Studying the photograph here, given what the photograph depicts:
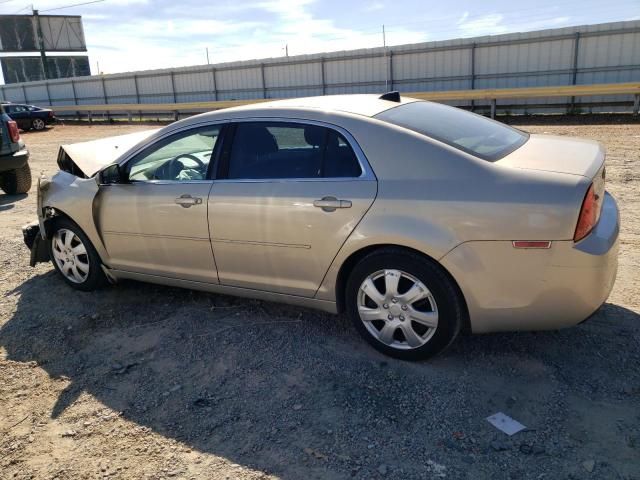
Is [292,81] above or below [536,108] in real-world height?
above

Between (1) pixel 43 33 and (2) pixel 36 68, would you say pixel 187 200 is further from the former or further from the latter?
(2) pixel 36 68

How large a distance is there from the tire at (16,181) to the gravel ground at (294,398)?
626cm

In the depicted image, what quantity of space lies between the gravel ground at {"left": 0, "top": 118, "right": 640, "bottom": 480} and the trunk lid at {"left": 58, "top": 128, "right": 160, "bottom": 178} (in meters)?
1.25

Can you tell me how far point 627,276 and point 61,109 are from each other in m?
35.2

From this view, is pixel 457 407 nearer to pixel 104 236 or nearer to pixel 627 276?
pixel 627 276

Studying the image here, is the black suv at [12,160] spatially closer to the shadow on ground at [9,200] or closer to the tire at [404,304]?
the shadow on ground at [9,200]

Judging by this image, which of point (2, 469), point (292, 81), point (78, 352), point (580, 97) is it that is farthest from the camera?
point (292, 81)

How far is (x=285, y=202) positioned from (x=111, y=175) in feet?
5.47

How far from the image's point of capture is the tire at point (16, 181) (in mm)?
9805

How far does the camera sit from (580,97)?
1741 cm

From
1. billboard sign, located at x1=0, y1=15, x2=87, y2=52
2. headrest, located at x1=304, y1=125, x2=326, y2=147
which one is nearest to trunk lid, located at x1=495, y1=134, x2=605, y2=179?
headrest, located at x1=304, y1=125, x2=326, y2=147

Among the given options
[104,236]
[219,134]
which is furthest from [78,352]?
[219,134]

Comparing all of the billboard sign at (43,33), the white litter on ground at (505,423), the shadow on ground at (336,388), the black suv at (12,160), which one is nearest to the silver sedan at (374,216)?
the shadow on ground at (336,388)

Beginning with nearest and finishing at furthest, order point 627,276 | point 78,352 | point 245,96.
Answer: point 78,352 < point 627,276 < point 245,96
